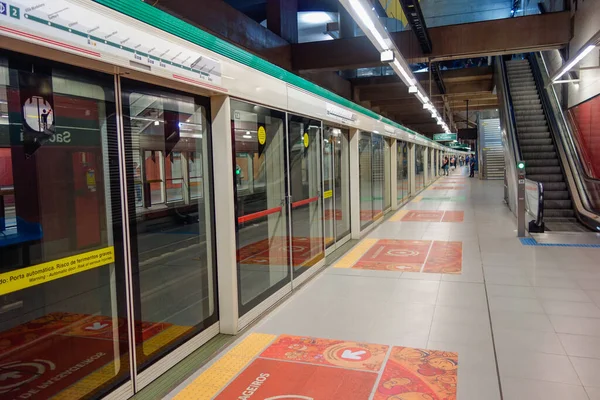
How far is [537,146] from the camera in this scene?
35.6 feet

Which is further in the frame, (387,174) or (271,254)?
(387,174)

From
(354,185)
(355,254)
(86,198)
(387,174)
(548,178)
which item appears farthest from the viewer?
(387,174)

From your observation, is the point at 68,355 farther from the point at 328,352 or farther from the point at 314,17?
the point at 314,17

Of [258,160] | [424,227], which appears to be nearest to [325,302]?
[258,160]

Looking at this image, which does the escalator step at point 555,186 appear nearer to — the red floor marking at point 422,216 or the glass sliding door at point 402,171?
the red floor marking at point 422,216

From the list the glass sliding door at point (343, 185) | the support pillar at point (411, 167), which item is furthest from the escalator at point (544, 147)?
the support pillar at point (411, 167)

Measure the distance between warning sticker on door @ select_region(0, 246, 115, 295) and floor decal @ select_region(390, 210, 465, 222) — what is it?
803 centimetres

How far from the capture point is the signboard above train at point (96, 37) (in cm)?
183

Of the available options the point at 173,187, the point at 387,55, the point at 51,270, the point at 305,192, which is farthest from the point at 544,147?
the point at 51,270

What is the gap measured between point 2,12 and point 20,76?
1.31ft

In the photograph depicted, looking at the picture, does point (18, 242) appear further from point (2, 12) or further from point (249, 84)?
point (249, 84)

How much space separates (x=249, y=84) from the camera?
3.68 meters

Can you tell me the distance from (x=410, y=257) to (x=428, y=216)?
436 cm

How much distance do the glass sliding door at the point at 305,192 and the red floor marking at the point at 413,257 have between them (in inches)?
26.4
